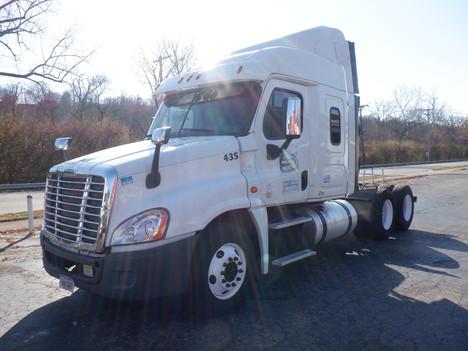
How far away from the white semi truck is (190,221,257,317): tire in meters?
0.01

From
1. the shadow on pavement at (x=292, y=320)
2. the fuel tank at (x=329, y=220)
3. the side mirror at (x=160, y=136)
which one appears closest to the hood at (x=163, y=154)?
the side mirror at (x=160, y=136)

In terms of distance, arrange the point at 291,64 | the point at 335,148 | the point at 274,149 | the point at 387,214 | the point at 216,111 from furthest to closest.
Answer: the point at 387,214 < the point at 335,148 < the point at 291,64 < the point at 216,111 < the point at 274,149

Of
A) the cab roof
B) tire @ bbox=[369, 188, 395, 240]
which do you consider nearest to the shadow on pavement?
tire @ bbox=[369, 188, 395, 240]

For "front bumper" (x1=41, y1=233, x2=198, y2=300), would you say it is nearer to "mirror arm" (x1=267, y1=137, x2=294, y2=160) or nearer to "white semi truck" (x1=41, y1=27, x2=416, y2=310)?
"white semi truck" (x1=41, y1=27, x2=416, y2=310)

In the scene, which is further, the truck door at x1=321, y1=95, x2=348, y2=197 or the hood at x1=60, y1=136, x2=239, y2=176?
the truck door at x1=321, y1=95, x2=348, y2=197

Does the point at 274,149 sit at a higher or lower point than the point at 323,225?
higher

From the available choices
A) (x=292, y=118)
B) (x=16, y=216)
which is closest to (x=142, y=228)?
(x=292, y=118)

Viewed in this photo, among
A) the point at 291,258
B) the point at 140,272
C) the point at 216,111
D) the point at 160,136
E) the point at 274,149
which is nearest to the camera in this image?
the point at 140,272

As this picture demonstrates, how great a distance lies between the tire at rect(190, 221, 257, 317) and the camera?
437 cm

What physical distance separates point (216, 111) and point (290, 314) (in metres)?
2.69

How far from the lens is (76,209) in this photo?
4.26 m

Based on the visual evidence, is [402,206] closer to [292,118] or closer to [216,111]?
[292,118]

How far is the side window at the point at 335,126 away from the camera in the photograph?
267 inches

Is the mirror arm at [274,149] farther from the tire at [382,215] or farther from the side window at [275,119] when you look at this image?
the tire at [382,215]
